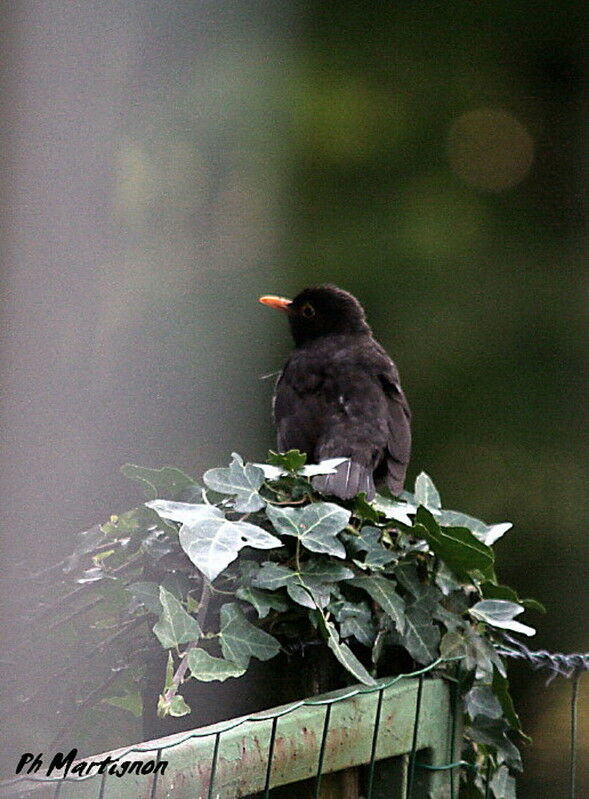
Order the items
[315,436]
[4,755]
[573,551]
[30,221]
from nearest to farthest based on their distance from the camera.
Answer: [30,221]
[4,755]
[315,436]
[573,551]

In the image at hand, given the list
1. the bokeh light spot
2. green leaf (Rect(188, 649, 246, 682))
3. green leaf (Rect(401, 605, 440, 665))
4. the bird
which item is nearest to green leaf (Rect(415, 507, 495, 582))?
green leaf (Rect(401, 605, 440, 665))

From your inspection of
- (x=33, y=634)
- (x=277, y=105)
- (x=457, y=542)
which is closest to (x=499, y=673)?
(x=457, y=542)

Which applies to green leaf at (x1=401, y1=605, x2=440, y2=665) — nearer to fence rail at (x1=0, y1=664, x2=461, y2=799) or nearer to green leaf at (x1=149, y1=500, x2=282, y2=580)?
fence rail at (x1=0, y1=664, x2=461, y2=799)

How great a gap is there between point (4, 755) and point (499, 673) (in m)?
1.01

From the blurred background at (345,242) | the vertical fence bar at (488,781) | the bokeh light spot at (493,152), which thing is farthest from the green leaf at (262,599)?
the bokeh light spot at (493,152)

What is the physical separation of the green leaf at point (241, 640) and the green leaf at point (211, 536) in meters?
0.08

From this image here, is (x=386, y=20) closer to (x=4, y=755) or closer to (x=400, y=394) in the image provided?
(x=400, y=394)

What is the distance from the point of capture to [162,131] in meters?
1.94

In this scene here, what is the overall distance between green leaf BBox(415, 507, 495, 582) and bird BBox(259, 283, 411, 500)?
896 mm

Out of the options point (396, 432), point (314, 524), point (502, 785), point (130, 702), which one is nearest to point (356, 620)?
point (314, 524)

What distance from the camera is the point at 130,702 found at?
1.39 metres

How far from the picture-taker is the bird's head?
141 inches

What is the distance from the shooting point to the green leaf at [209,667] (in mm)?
1317

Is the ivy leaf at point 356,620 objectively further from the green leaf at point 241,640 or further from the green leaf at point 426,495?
the green leaf at point 426,495
